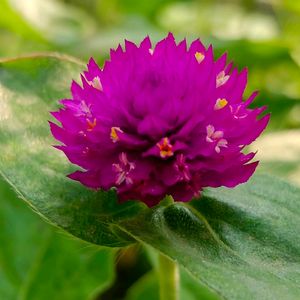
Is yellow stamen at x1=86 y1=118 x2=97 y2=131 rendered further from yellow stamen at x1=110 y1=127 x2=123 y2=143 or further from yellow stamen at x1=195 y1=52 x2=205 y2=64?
yellow stamen at x1=195 y1=52 x2=205 y2=64

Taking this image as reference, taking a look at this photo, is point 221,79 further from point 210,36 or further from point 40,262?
point 210,36

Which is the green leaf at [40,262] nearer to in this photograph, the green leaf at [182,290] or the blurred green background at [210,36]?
the green leaf at [182,290]

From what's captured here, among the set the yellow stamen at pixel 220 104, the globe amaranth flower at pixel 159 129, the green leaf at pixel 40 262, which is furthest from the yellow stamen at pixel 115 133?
the green leaf at pixel 40 262

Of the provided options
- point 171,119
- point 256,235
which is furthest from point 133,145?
point 256,235

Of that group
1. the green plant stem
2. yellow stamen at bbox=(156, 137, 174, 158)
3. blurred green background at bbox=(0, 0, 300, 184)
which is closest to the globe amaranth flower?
yellow stamen at bbox=(156, 137, 174, 158)

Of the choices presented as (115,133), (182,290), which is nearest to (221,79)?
(115,133)

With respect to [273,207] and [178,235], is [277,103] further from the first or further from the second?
[178,235]
